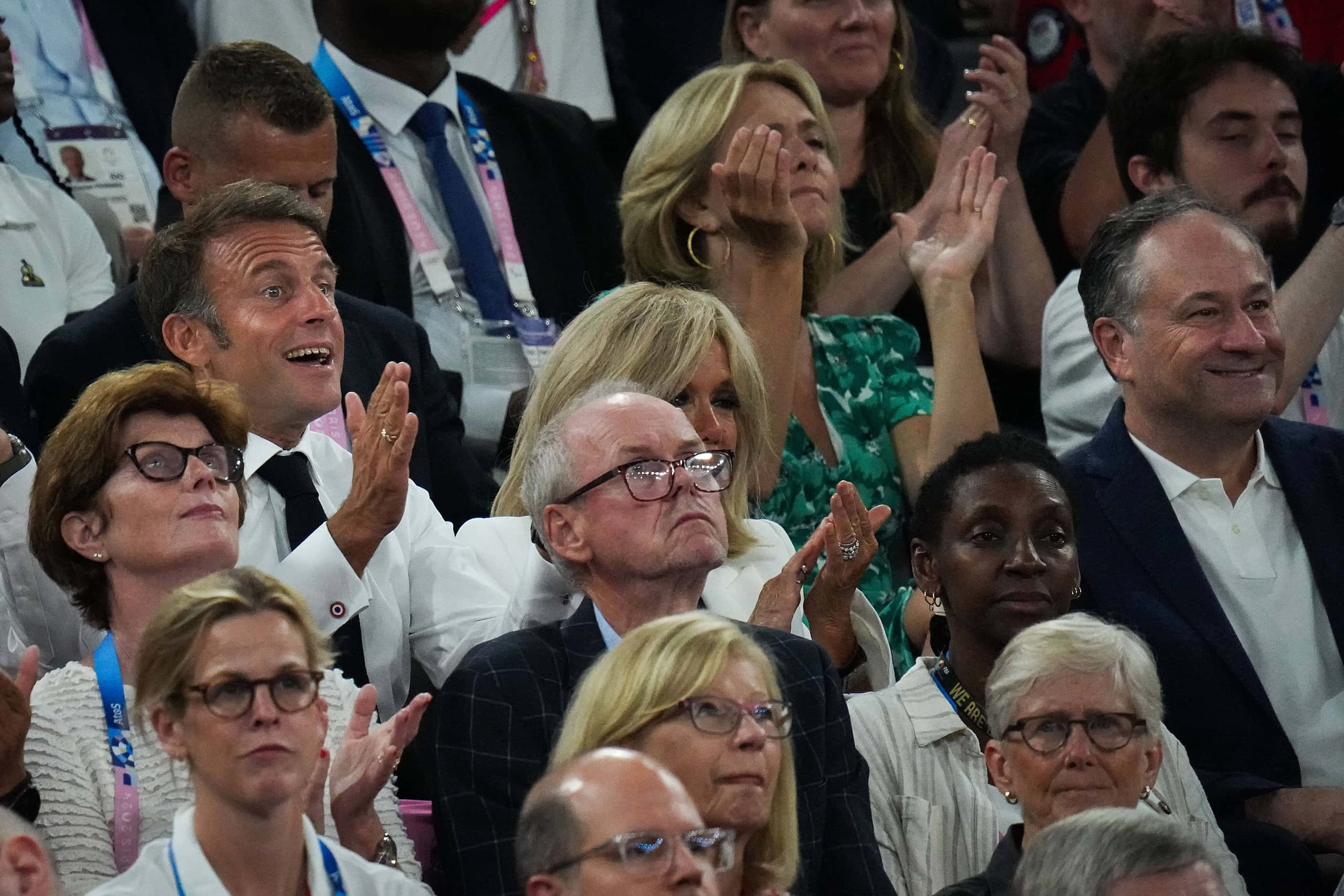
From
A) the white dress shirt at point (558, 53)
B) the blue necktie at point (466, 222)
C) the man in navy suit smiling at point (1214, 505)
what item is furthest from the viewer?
the white dress shirt at point (558, 53)

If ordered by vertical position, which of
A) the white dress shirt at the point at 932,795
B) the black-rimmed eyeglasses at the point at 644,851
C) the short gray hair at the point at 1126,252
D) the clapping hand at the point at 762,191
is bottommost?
the white dress shirt at the point at 932,795

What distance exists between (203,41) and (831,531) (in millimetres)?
2404

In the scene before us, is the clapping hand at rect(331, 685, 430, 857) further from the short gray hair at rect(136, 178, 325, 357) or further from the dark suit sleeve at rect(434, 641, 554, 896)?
the short gray hair at rect(136, 178, 325, 357)

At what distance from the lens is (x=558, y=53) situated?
5.30m

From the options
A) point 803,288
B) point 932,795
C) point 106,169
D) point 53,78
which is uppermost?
point 53,78

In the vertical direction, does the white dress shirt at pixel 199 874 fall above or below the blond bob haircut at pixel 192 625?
below

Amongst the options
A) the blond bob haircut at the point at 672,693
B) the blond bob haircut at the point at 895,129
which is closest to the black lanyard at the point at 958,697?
the blond bob haircut at the point at 672,693

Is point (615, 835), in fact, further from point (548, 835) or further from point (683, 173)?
point (683, 173)

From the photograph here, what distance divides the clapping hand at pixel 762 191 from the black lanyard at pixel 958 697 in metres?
0.98

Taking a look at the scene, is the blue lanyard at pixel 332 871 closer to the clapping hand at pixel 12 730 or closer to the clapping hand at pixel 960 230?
the clapping hand at pixel 12 730

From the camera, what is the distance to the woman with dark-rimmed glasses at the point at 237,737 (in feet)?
7.75

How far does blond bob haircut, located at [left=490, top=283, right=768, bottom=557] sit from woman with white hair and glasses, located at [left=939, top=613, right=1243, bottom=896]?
58 cm

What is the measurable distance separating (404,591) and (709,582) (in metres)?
0.50

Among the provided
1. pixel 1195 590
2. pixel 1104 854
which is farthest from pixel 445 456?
pixel 1104 854
